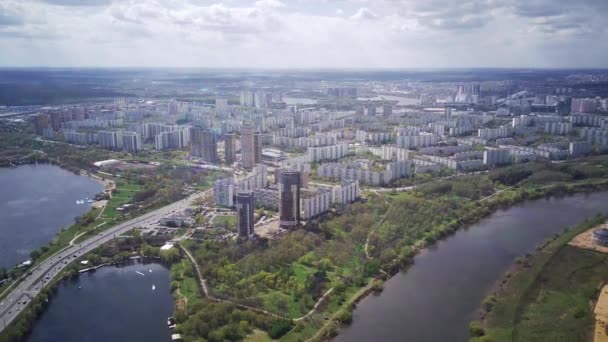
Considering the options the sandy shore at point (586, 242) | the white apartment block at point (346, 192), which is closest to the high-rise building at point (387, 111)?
the white apartment block at point (346, 192)

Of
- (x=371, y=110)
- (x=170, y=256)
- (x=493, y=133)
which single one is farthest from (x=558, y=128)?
(x=170, y=256)

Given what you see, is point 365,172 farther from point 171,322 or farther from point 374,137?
point 171,322

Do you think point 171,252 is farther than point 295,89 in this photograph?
No

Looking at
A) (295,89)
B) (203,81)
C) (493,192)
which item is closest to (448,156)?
(493,192)

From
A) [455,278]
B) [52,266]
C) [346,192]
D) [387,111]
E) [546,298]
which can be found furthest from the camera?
[387,111]

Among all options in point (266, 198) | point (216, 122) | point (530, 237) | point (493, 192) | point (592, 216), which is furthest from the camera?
point (216, 122)

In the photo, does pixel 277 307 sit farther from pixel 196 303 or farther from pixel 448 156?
pixel 448 156

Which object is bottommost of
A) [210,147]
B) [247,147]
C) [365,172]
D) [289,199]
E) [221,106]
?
[365,172]
